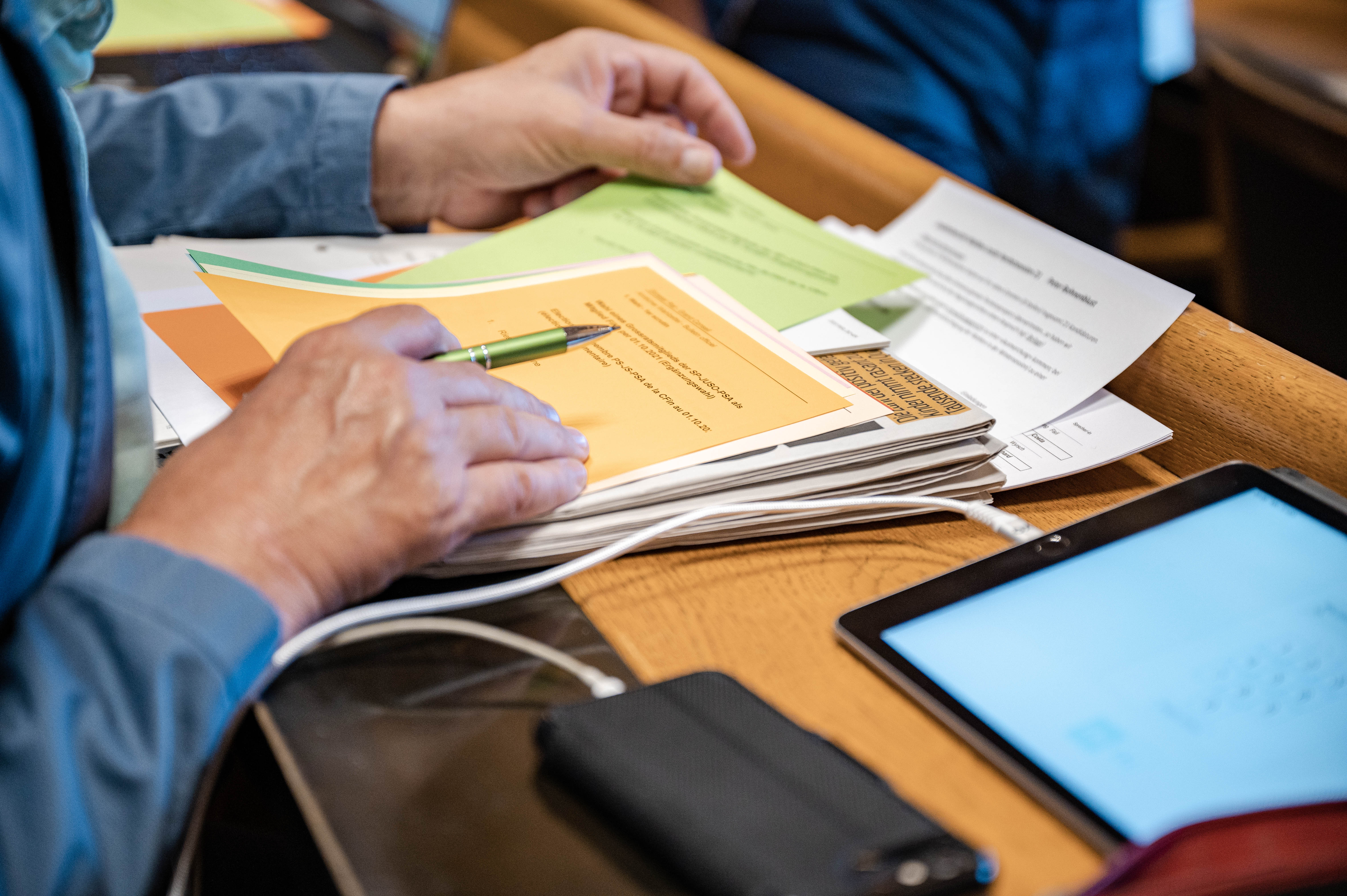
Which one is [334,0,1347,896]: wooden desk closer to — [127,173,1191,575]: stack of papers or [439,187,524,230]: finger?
[127,173,1191,575]: stack of papers

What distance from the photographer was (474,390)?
19.6 inches

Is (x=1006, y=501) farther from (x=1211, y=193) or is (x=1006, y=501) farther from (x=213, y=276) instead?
(x=1211, y=193)

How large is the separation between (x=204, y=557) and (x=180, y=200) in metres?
0.53

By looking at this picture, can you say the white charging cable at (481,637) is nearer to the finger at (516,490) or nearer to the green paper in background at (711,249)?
the finger at (516,490)

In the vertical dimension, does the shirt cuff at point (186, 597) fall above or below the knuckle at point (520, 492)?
below

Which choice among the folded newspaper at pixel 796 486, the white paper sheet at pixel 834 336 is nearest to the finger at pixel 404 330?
the folded newspaper at pixel 796 486

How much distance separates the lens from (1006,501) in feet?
1.94

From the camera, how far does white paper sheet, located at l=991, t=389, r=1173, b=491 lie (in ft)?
1.94

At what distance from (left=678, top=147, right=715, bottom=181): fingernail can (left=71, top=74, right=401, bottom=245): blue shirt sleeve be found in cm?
27

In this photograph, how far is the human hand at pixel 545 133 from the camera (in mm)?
841

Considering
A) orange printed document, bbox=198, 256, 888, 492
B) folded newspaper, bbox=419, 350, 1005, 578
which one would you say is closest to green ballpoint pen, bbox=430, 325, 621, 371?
orange printed document, bbox=198, 256, 888, 492

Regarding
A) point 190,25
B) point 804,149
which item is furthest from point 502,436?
point 190,25

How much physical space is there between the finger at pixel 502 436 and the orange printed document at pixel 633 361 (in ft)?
0.09

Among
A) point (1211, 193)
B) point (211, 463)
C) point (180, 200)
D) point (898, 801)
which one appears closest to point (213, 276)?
point (211, 463)
